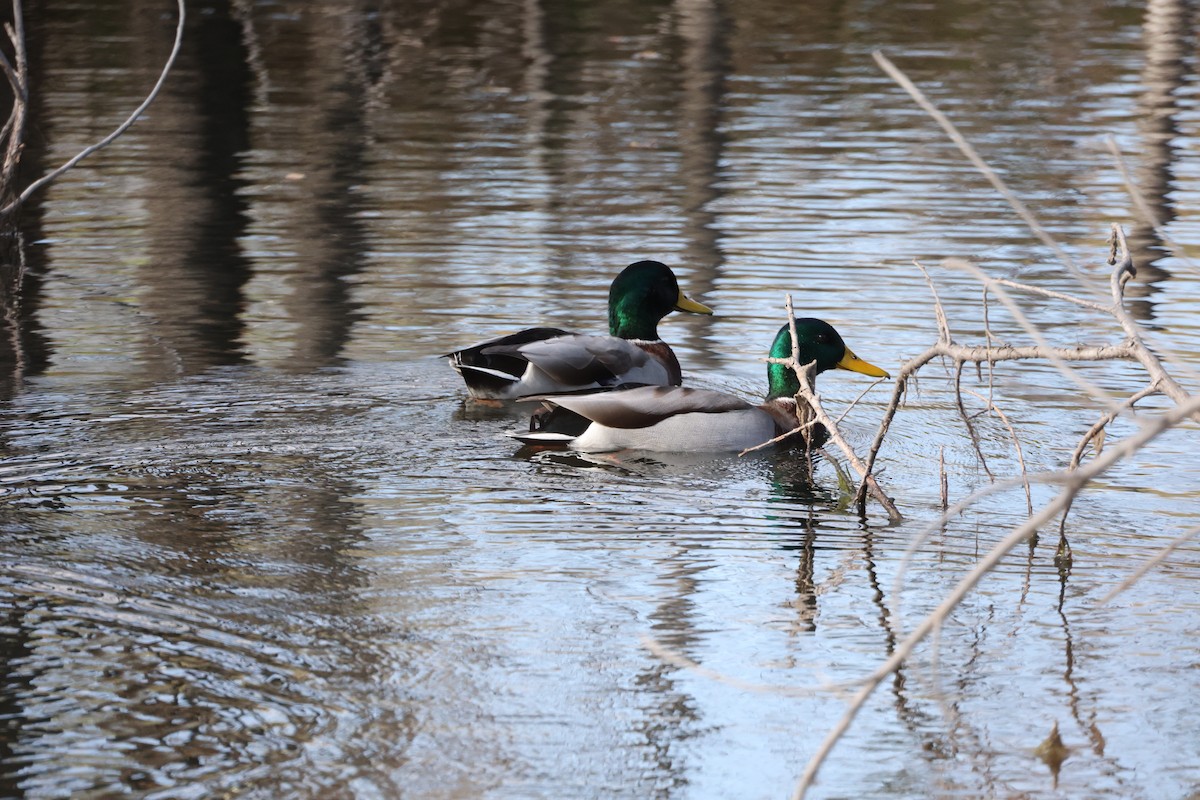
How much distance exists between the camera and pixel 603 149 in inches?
672

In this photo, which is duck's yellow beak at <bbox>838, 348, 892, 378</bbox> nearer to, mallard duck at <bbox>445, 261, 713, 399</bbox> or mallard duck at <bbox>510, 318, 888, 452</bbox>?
mallard duck at <bbox>510, 318, 888, 452</bbox>

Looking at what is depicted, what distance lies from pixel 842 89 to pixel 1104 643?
15372mm

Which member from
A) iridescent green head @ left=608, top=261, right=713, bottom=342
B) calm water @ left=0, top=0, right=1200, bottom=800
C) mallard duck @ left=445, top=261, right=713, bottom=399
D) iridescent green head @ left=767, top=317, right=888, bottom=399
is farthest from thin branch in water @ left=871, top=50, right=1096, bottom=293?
iridescent green head @ left=608, top=261, right=713, bottom=342

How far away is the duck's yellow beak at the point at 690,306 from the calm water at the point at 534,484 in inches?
13.9

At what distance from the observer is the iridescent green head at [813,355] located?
903 cm

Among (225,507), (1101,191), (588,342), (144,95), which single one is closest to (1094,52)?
(1101,191)

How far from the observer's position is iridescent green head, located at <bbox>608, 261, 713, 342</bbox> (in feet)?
33.3

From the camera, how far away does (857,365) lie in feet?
30.1

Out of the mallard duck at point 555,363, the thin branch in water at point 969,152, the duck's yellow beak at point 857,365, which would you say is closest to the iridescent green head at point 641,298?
the mallard duck at point 555,363

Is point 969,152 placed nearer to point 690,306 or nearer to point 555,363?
point 555,363

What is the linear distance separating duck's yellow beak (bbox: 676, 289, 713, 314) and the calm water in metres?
0.35

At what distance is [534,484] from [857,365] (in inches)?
87.1

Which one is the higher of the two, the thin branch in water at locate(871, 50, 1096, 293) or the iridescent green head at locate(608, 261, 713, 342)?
the thin branch in water at locate(871, 50, 1096, 293)

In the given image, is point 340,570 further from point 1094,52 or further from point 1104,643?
point 1094,52
